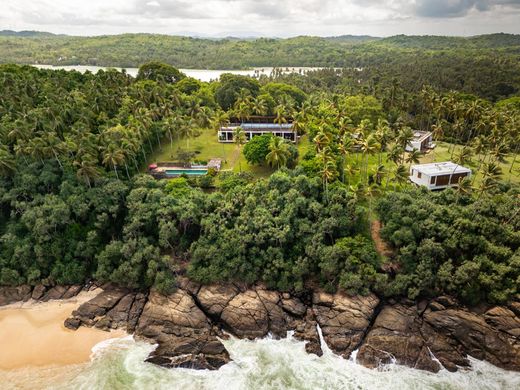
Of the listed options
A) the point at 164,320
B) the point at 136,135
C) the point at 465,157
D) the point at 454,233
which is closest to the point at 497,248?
the point at 454,233

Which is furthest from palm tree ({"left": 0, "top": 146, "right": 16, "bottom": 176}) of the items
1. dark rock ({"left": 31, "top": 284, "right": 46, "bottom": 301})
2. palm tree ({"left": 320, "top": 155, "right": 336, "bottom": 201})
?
palm tree ({"left": 320, "top": 155, "right": 336, "bottom": 201})

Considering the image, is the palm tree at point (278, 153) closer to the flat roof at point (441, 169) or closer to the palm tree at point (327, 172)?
the palm tree at point (327, 172)

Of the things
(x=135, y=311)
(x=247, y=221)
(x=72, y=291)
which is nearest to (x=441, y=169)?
(x=247, y=221)

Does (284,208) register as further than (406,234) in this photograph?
Yes

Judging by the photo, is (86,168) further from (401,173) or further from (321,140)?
(401,173)

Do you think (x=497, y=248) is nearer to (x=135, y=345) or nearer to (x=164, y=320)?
(x=164, y=320)

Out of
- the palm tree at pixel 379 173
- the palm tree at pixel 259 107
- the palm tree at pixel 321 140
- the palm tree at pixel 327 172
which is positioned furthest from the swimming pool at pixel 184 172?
the palm tree at pixel 379 173
